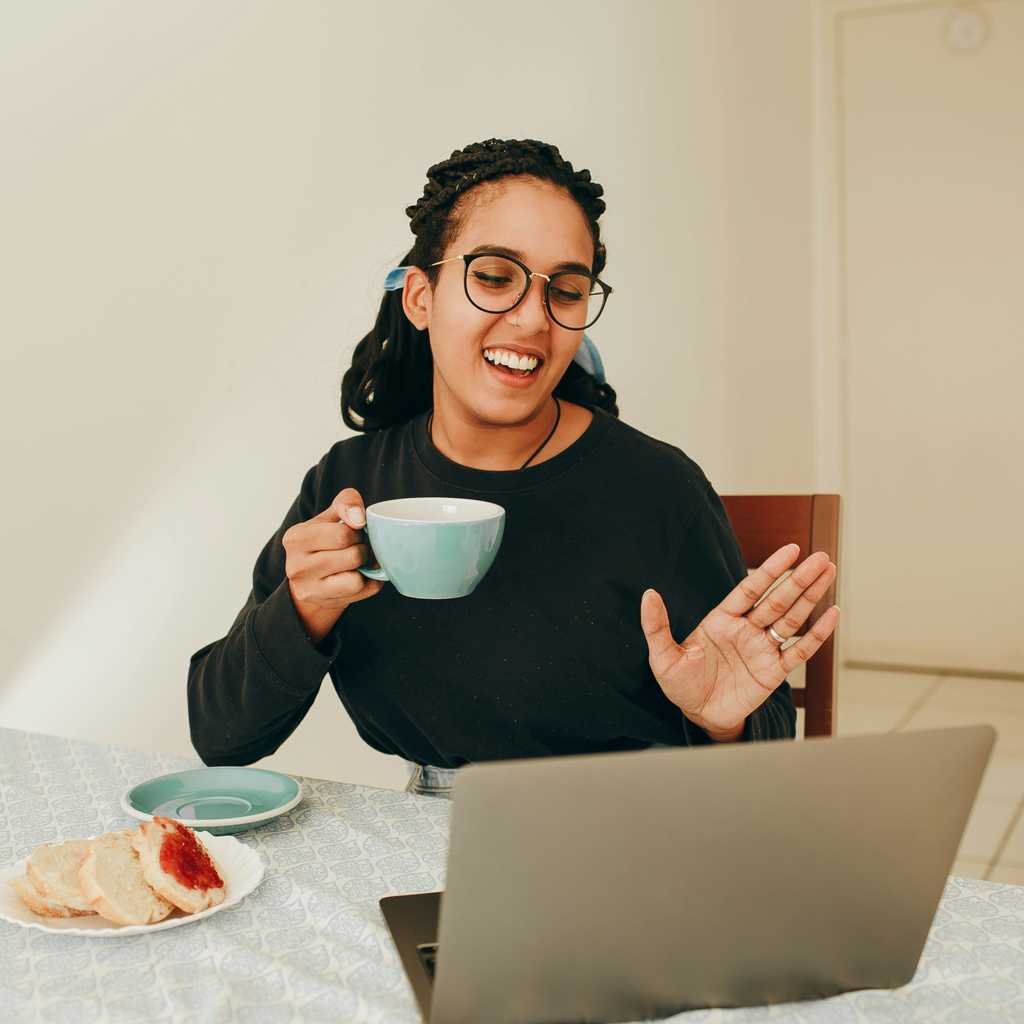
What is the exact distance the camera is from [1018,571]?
11.9 feet

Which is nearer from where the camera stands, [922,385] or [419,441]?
[419,441]

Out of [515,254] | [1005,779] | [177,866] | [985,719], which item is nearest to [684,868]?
[177,866]

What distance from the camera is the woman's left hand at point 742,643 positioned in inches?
38.4

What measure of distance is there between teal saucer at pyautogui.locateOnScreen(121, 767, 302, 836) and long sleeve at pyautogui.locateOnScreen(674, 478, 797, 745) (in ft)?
1.35

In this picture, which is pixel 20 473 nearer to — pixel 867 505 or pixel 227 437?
pixel 227 437

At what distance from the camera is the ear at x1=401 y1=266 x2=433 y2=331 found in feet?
4.24

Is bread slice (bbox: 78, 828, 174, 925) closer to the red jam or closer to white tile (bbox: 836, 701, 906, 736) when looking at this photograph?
the red jam

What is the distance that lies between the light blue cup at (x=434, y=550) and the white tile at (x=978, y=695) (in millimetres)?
2810

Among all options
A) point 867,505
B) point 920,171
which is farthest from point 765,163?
point 867,505

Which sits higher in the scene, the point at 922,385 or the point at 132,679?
the point at 922,385

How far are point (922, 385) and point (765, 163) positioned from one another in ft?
2.97

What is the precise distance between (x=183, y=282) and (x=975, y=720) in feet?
8.00

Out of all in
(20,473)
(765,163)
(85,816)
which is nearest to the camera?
(85,816)

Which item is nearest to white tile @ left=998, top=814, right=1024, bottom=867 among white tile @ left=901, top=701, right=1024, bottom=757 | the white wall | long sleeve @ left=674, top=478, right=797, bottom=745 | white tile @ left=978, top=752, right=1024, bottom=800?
white tile @ left=978, top=752, right=1024, bottom=800
